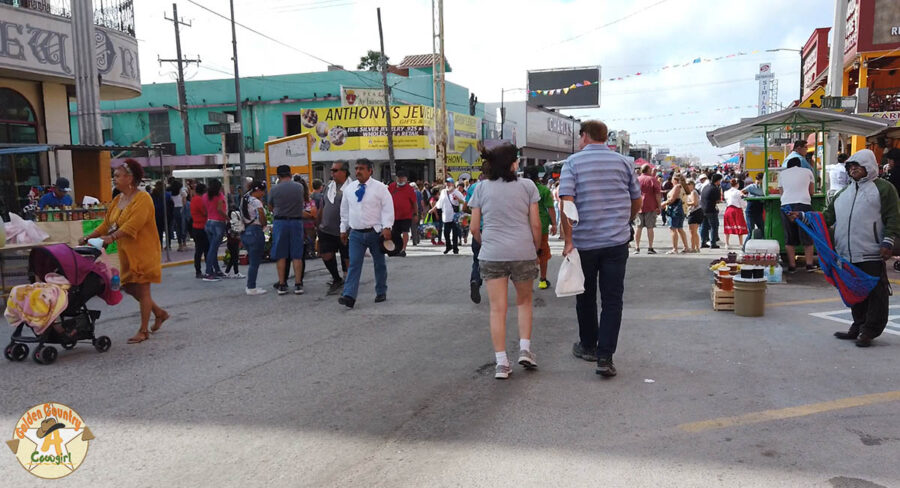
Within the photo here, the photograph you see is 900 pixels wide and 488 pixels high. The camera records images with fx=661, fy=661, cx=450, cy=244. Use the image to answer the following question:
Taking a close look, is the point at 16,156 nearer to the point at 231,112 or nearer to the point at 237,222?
the point at 237,222

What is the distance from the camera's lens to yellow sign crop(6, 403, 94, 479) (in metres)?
3.72

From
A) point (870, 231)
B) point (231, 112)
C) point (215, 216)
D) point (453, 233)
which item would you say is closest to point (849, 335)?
point (870, 231)

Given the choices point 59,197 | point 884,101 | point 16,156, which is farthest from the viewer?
point 884,101

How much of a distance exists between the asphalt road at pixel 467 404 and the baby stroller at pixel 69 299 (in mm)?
195

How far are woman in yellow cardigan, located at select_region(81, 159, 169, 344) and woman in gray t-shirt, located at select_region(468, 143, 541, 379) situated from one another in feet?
11.2

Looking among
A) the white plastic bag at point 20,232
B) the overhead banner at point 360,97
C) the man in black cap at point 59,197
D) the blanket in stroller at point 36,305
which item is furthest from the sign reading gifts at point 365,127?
the blanket in stroller at point 36,305

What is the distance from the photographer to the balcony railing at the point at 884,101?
22047 mm

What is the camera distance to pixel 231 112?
3894cm

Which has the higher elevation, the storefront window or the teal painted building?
the teal painted building

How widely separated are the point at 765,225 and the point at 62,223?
11.6 m

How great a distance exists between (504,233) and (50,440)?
3294 mm


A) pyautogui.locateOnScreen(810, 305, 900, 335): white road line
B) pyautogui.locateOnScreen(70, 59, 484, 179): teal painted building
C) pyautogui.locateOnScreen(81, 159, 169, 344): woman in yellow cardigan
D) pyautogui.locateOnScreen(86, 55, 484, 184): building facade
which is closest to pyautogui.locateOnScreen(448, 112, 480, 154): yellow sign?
pyautogui.locateOnScreen(86, 55, 484, 184): building facade

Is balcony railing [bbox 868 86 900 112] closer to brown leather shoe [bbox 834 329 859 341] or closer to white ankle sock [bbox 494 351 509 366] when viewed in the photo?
brown leather shoe [bbox 834 329 859 341]

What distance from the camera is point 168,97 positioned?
39.7 m
